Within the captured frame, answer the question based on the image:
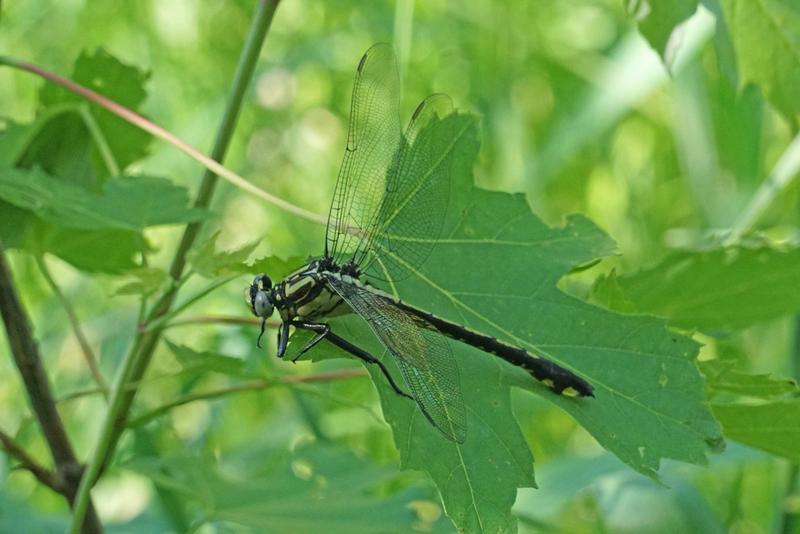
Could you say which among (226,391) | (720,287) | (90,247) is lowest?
(226,391)

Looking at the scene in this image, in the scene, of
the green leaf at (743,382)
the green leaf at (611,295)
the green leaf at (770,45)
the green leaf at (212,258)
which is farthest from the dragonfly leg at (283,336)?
the green leaf at (770,45)

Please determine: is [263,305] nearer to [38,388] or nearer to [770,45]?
[38,388]

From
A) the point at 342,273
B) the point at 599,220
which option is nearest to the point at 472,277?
the point at 342,273

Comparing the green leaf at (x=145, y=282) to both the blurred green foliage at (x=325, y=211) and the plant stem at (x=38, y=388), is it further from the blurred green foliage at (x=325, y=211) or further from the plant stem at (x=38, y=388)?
the plant stem at (x=38, y=388)

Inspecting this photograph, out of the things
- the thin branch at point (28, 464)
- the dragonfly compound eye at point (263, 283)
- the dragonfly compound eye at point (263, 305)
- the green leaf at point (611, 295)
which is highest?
the green leaf at point (611, 295)

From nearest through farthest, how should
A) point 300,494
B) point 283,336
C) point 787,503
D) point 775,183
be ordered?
point 283,336 → point 300,494 → point 787,503 → point 775,183

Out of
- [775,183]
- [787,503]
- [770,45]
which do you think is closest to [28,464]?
[770,45]

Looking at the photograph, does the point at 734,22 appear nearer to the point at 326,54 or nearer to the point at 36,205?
the point at 36,205
